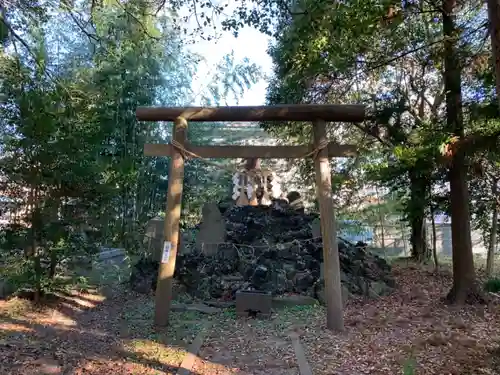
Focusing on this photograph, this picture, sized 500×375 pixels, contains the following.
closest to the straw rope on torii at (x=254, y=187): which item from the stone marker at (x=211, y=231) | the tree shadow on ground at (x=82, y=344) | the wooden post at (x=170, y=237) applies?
the stone marker at (x=211, y=231)

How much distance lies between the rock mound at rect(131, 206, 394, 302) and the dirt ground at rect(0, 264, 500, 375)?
0.80 m

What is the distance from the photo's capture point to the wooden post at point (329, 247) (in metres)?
5.81

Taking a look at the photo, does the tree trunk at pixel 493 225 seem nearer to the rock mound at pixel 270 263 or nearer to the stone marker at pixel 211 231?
the rock mound at pixel 270 263

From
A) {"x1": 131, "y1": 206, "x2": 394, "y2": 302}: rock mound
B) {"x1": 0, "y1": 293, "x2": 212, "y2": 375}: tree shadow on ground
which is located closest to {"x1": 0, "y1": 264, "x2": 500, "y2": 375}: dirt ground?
{"x1": 0, "y1": 293, "x2": 212, "y2": 375}: tree shadow on ground

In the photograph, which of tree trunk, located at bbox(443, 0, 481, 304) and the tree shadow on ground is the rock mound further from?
the tree shadow on ground

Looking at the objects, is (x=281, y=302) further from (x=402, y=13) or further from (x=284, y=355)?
(x=402, y=13)

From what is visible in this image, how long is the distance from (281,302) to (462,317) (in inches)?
109

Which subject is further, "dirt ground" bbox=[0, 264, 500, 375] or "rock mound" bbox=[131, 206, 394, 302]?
"rock mound" bbox=[131, 206, 394, 302]

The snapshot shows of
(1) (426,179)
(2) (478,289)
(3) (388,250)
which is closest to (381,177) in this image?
(1) (426,179)

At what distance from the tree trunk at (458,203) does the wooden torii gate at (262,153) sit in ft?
8.03

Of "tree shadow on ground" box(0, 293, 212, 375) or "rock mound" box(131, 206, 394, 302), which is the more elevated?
"rock mound" box(131, 206, 394, 302)

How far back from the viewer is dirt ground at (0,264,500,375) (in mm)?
4301

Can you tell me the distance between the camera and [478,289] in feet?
25.2

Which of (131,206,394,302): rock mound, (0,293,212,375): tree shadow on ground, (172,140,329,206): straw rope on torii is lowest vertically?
(0,293,212,375): tree shadow on ground
